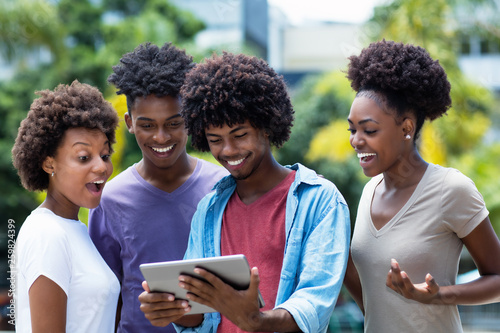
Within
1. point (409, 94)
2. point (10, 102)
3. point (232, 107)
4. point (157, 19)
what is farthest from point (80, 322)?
point (10, 102)

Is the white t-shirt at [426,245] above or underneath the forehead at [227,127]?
underneath

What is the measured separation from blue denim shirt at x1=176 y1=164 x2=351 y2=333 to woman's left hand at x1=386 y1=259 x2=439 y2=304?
21 centimetres

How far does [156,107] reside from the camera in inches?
135

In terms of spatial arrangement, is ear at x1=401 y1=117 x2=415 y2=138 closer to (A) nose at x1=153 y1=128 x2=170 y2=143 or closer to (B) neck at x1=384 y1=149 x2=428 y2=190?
(B) neck at x1=384 y1=149 x2=428 y2=190

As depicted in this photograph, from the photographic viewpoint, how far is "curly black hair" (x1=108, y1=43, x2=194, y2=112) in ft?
11.3

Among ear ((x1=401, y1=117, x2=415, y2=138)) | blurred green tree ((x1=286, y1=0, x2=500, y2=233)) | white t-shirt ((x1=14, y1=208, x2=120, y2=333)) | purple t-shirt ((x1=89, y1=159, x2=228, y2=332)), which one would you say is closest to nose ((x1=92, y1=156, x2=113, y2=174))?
white t-shirt ((x1=14, y1=208, x2=120, y2=333))

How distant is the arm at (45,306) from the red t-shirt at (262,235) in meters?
0.74

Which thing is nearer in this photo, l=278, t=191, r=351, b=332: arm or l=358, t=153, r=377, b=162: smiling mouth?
l=278, t=191, r=351, b=332: arm

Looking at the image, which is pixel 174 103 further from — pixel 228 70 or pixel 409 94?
pixel 409 94

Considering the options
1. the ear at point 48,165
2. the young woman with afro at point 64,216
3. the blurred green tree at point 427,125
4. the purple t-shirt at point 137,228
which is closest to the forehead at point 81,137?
the young woman with afro at point 64,216

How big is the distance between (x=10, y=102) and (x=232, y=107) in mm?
16742

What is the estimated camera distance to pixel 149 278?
236 centimetres

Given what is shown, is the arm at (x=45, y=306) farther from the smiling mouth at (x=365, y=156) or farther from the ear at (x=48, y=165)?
the smiling mouth at (x=365, y=156)

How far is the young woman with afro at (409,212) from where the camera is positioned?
2.84m
